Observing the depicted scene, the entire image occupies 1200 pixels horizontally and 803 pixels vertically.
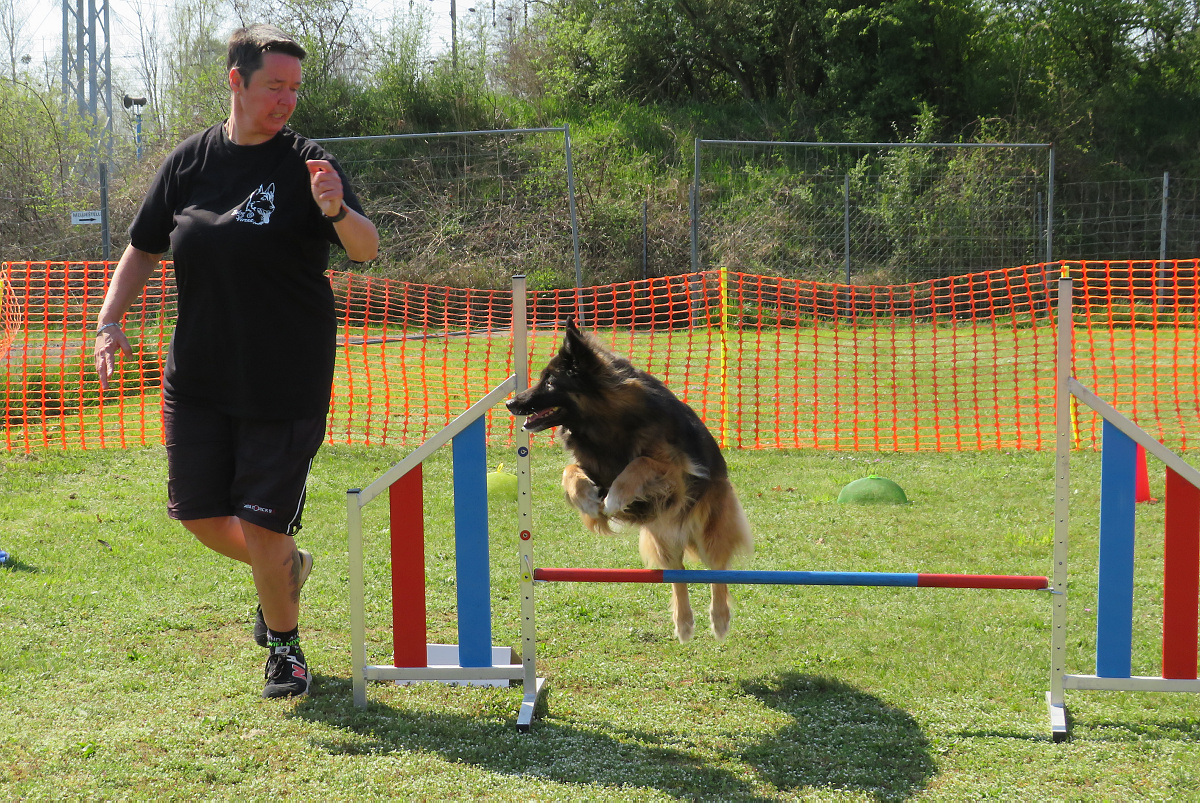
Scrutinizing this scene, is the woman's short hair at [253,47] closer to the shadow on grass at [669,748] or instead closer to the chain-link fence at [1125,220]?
the shadow on grass at [669,748]

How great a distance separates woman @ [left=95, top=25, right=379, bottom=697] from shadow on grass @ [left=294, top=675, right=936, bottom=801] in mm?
637

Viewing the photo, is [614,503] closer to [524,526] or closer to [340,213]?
[524,526]

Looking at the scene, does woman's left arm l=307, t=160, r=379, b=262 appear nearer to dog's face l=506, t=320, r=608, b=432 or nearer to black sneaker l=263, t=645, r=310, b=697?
dog's face l=506, t=320, r=608, b=432

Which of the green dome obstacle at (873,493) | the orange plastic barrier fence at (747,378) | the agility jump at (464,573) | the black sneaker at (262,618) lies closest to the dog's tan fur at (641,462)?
the agility jump at (464,573)

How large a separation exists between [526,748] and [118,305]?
208 centimetres

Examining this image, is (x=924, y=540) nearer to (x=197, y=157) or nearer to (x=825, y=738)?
(x=825, y=738)

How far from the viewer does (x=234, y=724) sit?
3209 millimetres

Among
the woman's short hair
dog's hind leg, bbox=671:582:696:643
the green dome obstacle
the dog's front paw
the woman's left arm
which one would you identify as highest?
the woman's short hair

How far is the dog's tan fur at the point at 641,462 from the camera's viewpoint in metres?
3.60

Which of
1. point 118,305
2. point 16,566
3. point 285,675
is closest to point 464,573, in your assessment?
point 285,675

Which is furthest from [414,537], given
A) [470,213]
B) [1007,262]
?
[1007,262]

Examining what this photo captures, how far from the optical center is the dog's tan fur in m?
3.60

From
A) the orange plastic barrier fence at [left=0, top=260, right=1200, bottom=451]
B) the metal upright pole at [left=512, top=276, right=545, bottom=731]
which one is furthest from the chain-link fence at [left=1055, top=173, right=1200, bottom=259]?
the metal upright pole at [left=512, top=276, right=545, bottom=731]

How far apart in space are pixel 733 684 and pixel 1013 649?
120cm
